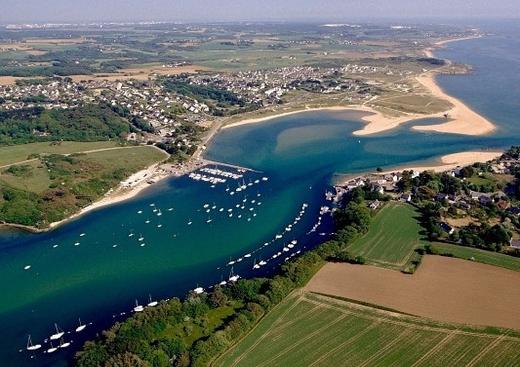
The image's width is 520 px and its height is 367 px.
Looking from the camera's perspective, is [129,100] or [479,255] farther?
[129,100]

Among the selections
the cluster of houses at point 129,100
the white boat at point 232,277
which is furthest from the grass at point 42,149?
the white boat at point 232,277

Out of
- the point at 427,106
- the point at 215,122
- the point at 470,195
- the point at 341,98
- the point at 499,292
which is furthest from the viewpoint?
the point at 341,98

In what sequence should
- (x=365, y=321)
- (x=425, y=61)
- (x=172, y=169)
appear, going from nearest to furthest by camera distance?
(x=365, y=321) → (x=172, y=169) → (x=425, y=61)

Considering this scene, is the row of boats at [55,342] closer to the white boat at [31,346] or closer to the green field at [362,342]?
Answer: the white boat at [31,346]

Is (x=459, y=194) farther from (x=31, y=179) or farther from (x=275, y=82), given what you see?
(x=275, y=82)

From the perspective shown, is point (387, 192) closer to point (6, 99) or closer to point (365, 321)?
point (365, 321)

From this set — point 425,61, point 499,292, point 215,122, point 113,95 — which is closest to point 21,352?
point 499,292

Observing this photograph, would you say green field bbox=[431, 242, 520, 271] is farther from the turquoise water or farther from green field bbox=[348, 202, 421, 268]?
the turquoise water

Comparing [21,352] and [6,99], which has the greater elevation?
[6,99]

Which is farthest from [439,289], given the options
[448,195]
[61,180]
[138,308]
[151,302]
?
[61,180]
